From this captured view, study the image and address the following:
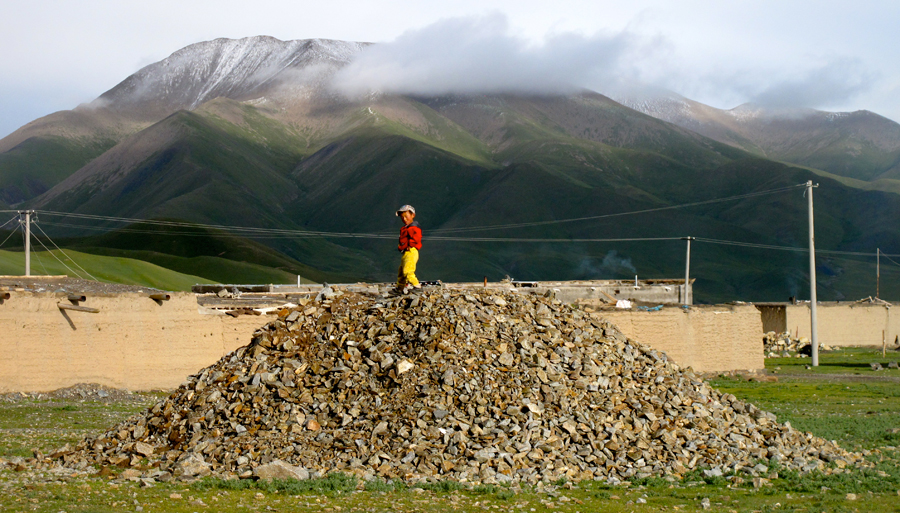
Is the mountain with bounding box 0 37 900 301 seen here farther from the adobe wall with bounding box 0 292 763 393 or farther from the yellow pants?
the yellow pants

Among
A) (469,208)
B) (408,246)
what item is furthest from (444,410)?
(469,208)

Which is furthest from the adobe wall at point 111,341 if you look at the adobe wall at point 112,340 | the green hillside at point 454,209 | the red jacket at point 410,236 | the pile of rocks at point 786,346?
the green hillside at point 454,209

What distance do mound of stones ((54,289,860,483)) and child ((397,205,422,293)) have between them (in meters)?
0.58

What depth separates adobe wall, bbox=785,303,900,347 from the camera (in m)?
44.8

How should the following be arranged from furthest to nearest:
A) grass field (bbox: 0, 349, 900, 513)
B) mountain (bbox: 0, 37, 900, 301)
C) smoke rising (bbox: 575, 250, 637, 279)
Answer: mountain (bbox: 0, 37, 900, 301)
smoke rising (bbox: 575, 250, 637, 279)
grass field (bbox: 0, 349, 900, 513)

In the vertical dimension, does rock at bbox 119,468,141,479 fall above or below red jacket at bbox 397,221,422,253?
below

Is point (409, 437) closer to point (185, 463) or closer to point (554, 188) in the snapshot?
point (185, 463)

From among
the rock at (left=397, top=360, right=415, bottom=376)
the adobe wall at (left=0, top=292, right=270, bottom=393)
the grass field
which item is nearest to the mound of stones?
the rock at (left=397, top=360, right=415, bottom=376)

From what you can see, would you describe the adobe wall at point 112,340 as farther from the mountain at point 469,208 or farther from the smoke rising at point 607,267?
the smoke rising at point 607,267

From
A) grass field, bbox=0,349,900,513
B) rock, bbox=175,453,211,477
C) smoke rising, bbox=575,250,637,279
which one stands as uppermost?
smoke rising, bbox=575,250,637,279

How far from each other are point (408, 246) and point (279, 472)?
5074mm

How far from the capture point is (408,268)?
15.4 metres

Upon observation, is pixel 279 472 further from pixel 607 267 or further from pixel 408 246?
pixel 607 267

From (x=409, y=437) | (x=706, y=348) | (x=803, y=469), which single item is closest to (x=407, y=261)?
(x=409, y=437)
